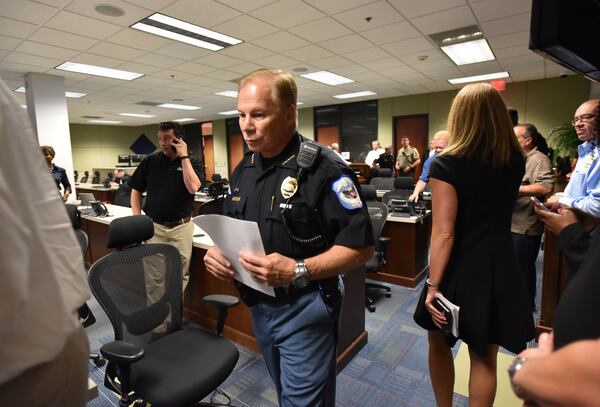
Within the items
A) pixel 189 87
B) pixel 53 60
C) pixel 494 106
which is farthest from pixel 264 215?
pixel 189 87

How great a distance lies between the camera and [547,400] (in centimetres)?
54

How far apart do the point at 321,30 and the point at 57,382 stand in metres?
4.55

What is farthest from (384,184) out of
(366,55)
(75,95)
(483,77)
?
(75,95)

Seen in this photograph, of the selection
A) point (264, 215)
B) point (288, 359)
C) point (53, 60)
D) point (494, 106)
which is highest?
point (53, 60)

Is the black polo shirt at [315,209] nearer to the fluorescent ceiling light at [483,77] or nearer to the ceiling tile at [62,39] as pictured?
the ceiling tile at [62,39]

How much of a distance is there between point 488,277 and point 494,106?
0.66 metres

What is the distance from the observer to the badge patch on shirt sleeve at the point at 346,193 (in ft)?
3.88

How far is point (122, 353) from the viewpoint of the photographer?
1.34 metres

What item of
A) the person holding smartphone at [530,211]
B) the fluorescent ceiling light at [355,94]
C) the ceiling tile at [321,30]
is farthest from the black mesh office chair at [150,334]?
the fluorescent ceiling light at [355,94]

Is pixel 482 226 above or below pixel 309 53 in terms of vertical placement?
below

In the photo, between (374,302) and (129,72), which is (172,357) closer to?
(374,302)

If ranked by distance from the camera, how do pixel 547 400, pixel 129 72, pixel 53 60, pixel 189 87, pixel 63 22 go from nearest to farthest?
1. pixel 547 400
2. pixel 63 22
3. pixel 53 60
4. pixel 129 72
5. pixel 189 87

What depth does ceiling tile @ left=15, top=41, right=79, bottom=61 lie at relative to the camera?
14.8 ft

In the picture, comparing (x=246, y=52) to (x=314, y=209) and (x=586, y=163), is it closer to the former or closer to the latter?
(x=586, y=163)
